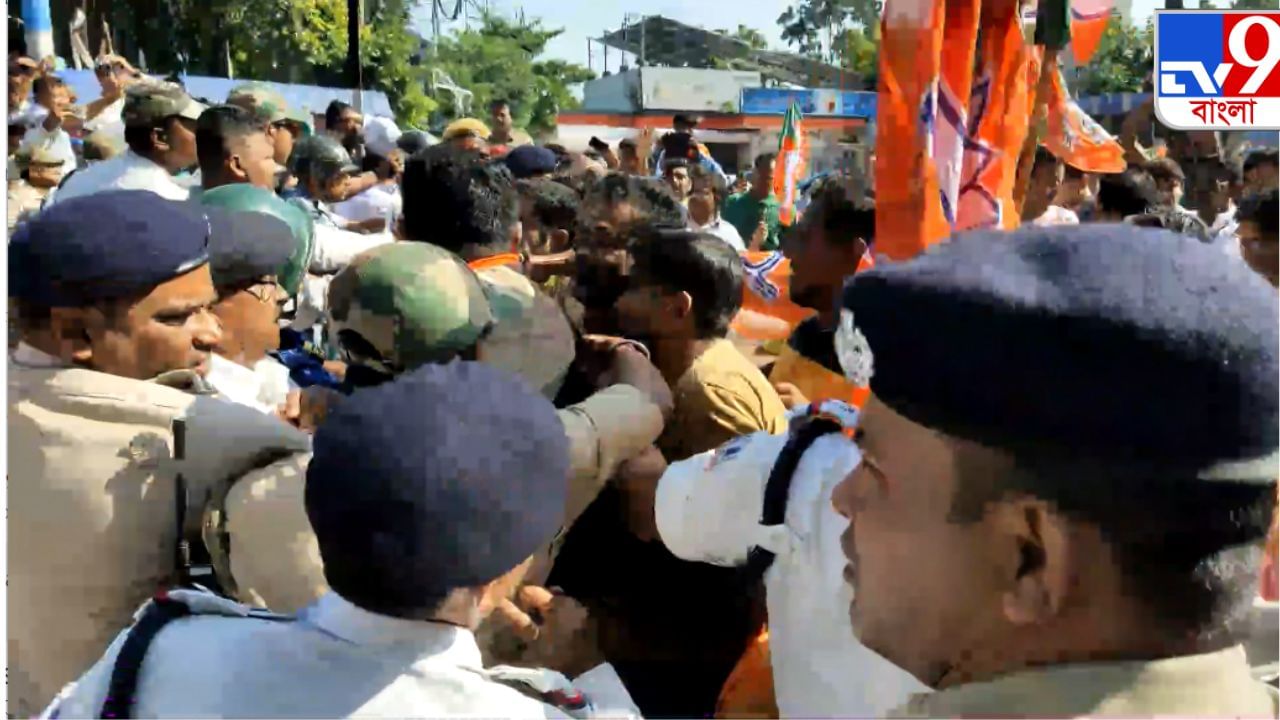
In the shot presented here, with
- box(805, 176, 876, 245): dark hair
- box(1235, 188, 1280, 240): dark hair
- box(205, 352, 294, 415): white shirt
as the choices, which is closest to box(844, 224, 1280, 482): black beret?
box(205, 352, 294, 415): white shirt

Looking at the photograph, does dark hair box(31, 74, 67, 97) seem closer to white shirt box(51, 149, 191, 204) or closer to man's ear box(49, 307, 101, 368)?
white shirt box(51, 149, 191, 204)

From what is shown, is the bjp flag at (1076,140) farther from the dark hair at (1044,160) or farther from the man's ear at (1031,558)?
the man's ear at (1031,558)

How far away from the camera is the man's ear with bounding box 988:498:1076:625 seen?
3.00 ft

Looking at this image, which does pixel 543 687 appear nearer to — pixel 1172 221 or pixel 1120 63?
pixel 1172 221

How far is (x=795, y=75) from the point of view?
179 ft

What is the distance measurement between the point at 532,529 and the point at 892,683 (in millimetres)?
422

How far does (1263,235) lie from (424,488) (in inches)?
118

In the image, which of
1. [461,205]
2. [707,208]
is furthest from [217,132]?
[707,208]

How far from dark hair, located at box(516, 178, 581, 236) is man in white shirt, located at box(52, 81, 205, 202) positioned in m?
1.32

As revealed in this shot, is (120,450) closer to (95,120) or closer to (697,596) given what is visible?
(697,596)

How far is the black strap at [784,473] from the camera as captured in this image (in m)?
1.37

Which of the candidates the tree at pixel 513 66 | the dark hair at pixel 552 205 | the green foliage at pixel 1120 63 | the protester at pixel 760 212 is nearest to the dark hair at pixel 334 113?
the protester at pixel 760 212

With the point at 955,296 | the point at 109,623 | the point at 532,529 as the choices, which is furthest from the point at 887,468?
the point at 109,623

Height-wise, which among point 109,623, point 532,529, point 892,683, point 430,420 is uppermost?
point 430,420
